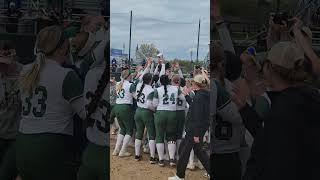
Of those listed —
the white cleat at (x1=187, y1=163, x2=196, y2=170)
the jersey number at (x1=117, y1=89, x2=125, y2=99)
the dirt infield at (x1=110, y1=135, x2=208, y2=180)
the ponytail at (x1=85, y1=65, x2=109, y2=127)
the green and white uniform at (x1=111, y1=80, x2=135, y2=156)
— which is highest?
the ponytail at (x1=85, y1=65, x2=109, y2=127)

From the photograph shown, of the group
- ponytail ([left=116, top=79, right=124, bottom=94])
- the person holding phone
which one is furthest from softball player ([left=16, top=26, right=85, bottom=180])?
ponytail ([left=116, top=79, right=124, bottom=94])

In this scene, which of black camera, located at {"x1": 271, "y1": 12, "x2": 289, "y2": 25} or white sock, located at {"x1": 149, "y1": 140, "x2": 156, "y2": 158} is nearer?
black camera, located at {"x1": 271, "y1": 12, "x2": 289, "y2": 25}

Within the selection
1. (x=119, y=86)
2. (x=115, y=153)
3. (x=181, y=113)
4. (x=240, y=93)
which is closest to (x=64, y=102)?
(x=240, y=93)

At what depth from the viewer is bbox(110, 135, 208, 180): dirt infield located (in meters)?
5.77

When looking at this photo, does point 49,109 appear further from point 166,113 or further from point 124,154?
point 124,154

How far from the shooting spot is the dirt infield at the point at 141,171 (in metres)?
5.77

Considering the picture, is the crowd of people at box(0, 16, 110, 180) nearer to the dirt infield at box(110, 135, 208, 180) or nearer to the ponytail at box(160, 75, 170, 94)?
the ponytail at box(160, 75, 170, 94)

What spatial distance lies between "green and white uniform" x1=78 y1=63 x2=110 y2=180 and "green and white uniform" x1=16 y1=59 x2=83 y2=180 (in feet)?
0.21

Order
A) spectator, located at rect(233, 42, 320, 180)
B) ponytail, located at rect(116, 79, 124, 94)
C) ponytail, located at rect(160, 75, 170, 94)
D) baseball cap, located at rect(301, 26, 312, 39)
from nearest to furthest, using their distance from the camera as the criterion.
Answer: spectator, located at rect(233, 42, 320, 180)
baseball cap, located at rect(301, 26, 312, 39)
ponytail, located at rect(160, 75, 170, 94)
ponytail, located at rect(116, 79, 124, 94)

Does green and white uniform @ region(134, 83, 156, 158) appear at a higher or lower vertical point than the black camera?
lower

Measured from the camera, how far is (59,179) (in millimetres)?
2920

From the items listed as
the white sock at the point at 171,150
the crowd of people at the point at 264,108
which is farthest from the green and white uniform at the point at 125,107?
the crowd of people at the point at 264,108

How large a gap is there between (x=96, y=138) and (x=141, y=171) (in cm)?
323

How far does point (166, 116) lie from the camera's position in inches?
220
